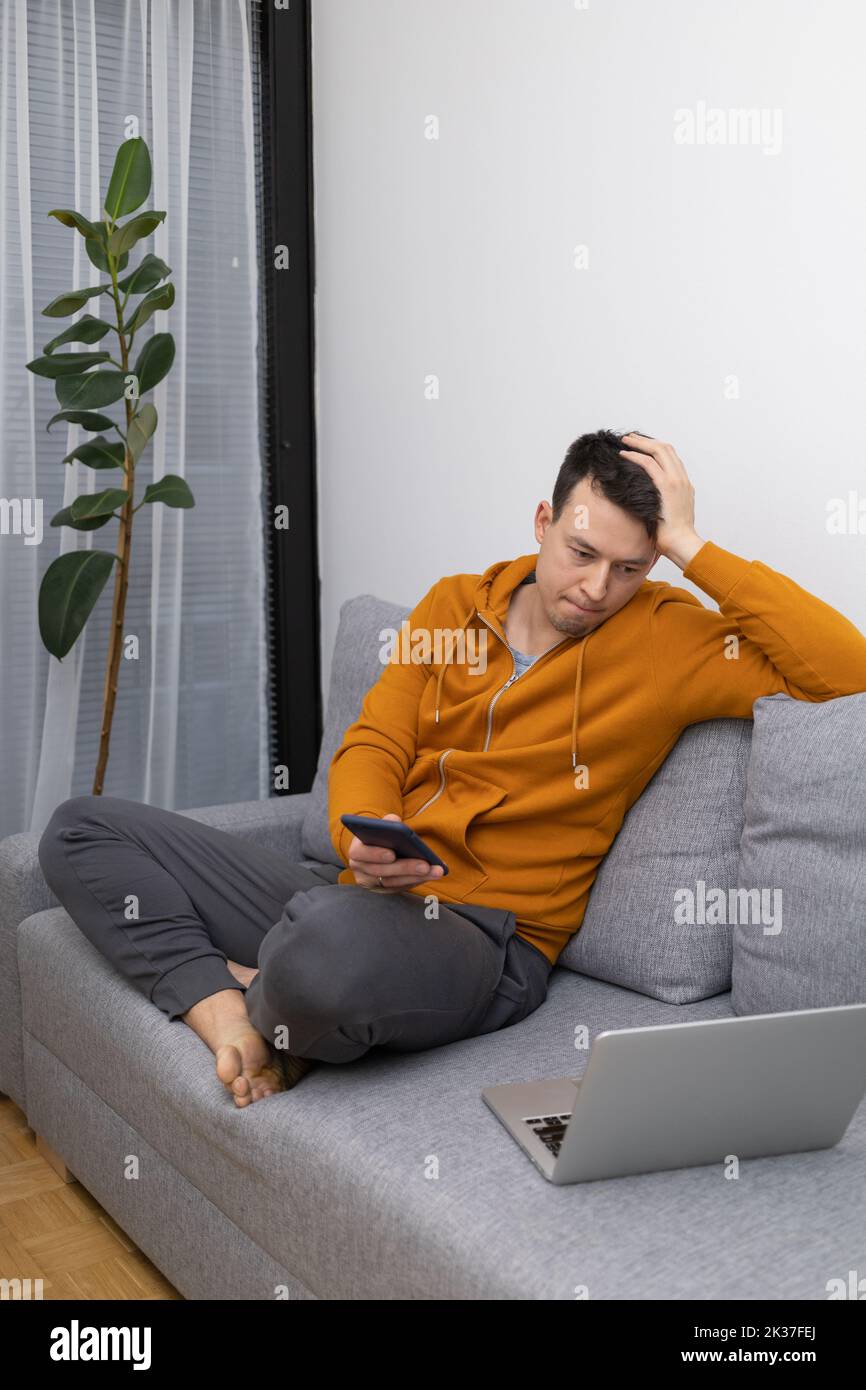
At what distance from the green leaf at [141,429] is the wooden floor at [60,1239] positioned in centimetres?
135

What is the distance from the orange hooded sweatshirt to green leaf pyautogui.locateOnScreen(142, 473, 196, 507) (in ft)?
3.20

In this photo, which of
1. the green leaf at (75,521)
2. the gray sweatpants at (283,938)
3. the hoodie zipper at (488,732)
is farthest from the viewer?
the green leaf at (75,521)

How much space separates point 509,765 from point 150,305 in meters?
1.36

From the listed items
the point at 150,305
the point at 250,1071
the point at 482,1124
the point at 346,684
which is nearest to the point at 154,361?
the point at 150,305

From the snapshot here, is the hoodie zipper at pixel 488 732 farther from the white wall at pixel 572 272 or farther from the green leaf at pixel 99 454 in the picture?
the green leaf at pixel 99 454

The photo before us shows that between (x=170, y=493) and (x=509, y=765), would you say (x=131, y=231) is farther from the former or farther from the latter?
(x=509, y=765)

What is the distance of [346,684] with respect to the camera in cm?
238

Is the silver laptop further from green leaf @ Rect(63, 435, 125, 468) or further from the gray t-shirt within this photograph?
green leaf @ Rect(63, 435, 125, 468)

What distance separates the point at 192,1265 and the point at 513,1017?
51 centimetres

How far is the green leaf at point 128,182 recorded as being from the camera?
2.54 m

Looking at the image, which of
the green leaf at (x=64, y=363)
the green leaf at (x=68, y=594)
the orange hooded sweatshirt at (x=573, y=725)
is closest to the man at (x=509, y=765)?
the orange hooded sweatshirt at (x=573, y=725)

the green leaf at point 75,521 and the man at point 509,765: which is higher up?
the green leaf at point 75,521

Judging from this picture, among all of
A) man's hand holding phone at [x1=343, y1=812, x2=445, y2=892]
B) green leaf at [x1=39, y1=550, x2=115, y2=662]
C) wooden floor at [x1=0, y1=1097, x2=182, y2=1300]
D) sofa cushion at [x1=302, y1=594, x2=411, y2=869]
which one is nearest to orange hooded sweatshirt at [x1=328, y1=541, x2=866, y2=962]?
man's hand holding phone at [x1=343, y1=812, x2=445, y2=892]

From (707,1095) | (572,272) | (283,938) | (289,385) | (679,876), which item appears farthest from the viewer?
(289,385)
